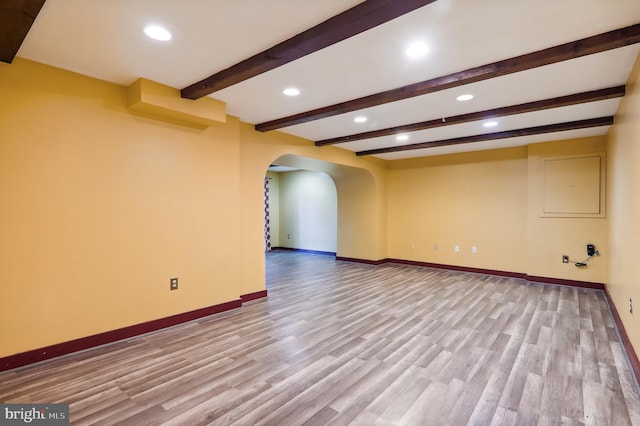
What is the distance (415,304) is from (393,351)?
1.54 metres

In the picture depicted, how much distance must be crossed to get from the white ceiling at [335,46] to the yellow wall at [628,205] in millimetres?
298

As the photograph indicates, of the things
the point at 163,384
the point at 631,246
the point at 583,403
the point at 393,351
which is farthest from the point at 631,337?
the point at 163,384

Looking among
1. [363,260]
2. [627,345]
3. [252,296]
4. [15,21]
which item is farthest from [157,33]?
[363,260]

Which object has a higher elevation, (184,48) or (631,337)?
(184,48)

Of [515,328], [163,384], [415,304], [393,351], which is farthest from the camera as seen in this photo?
[415,304]

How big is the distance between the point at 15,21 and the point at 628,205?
192 inches

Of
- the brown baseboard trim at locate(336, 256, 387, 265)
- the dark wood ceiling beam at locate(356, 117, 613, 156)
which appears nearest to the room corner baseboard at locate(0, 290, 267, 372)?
the brown baseboard trim at locate(336, 256, 387, 265)

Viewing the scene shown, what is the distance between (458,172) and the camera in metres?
6.45

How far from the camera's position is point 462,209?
6.43m

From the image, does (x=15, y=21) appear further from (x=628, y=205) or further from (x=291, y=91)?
(x=628, y=205)

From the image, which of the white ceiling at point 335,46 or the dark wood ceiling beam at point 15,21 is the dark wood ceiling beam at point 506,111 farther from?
the dark wood ceiling beam at point 15,21

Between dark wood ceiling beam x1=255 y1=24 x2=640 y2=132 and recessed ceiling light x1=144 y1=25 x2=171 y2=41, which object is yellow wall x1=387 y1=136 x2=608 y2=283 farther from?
recessed ceiling light x1=144 y1=25 x2=171 y2=41

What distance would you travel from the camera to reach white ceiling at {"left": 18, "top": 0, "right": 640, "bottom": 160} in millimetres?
1891

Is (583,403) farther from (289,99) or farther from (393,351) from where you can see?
(289,99)
